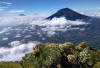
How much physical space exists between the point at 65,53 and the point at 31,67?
552 inches

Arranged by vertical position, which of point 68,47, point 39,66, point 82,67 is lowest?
point 82,67

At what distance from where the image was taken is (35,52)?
37125 millimetres

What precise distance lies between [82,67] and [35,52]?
1768 cm

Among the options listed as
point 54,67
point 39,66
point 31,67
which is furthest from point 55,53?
point 31,67

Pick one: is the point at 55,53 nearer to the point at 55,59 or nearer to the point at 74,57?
the point at 55,59

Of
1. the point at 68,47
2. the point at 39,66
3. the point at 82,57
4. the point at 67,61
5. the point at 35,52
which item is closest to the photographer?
the point at 39,66

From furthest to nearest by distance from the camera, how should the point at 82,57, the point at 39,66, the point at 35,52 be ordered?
1. the point at 35,52
2. the point at 82,57
3. the point at 39,66

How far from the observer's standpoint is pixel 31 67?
31.4m

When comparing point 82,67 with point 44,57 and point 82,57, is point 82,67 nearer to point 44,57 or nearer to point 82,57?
point 82,57

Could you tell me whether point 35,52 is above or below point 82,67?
above

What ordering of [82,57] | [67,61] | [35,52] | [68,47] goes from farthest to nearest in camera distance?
[68,47] → [35,52] → [67,61] → [82,57]

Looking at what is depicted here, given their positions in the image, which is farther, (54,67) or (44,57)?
(44,57)

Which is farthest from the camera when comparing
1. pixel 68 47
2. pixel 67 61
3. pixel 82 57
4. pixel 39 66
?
pixel 68 47

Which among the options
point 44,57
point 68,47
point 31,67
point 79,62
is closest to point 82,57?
point 79,62
